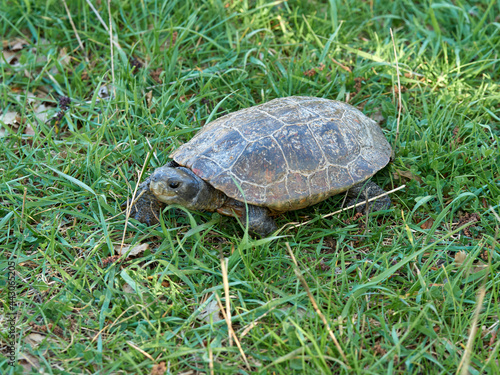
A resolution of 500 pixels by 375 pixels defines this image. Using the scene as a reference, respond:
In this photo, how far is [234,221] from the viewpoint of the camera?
346 centimetres

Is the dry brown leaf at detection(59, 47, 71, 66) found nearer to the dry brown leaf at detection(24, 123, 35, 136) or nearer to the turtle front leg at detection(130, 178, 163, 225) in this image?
the dry brown leaf at detection(24, 123, 35, 136)

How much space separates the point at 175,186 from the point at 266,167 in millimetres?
675

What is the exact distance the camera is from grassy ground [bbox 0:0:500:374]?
260cm

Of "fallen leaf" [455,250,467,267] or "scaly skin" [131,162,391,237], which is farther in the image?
"scaly skin" [131,162,391,237]

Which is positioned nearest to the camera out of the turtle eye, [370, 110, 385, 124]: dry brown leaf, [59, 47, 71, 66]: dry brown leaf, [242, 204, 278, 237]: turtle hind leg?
the turtle eye

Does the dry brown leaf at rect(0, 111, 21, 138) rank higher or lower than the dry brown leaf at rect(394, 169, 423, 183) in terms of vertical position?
higher

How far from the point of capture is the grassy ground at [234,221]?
2.60 metres

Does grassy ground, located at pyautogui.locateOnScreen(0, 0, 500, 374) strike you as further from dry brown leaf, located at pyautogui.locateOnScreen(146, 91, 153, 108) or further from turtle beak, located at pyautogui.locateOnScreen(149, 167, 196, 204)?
turtle beak, located at pyautogui.locateOnScreen(149, 167, 196, 204)

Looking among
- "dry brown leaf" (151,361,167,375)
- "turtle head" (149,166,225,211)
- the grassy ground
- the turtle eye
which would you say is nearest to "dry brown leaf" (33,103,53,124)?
the grassy ground

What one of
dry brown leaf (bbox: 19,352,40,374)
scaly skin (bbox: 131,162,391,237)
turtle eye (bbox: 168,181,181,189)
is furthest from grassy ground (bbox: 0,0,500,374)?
turtle eye (bbox: 168,181,181,189)

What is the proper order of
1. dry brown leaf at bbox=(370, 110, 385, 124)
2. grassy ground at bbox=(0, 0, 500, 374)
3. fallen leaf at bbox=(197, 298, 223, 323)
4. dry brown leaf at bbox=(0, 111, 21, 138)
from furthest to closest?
dry brown leaf at bbox=(370, 110, 385, 124), dry brown leaf at bbox=(0, 111, 21, 138), fallen leaf at bbox=(197, 298, 223, 323), grassy ground at bbox=(0, 0, 500, 374)

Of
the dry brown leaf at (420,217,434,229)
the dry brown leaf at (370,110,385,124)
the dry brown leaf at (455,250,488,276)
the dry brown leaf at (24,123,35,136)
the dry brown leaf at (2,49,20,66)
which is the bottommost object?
the dry brown leaf at (420,217,434,229)

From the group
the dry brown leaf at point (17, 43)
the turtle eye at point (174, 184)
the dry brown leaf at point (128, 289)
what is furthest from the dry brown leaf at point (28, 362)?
the dry brown leaf at point (17, 43)

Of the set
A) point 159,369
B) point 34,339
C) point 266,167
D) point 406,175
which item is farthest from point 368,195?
point 34,339
